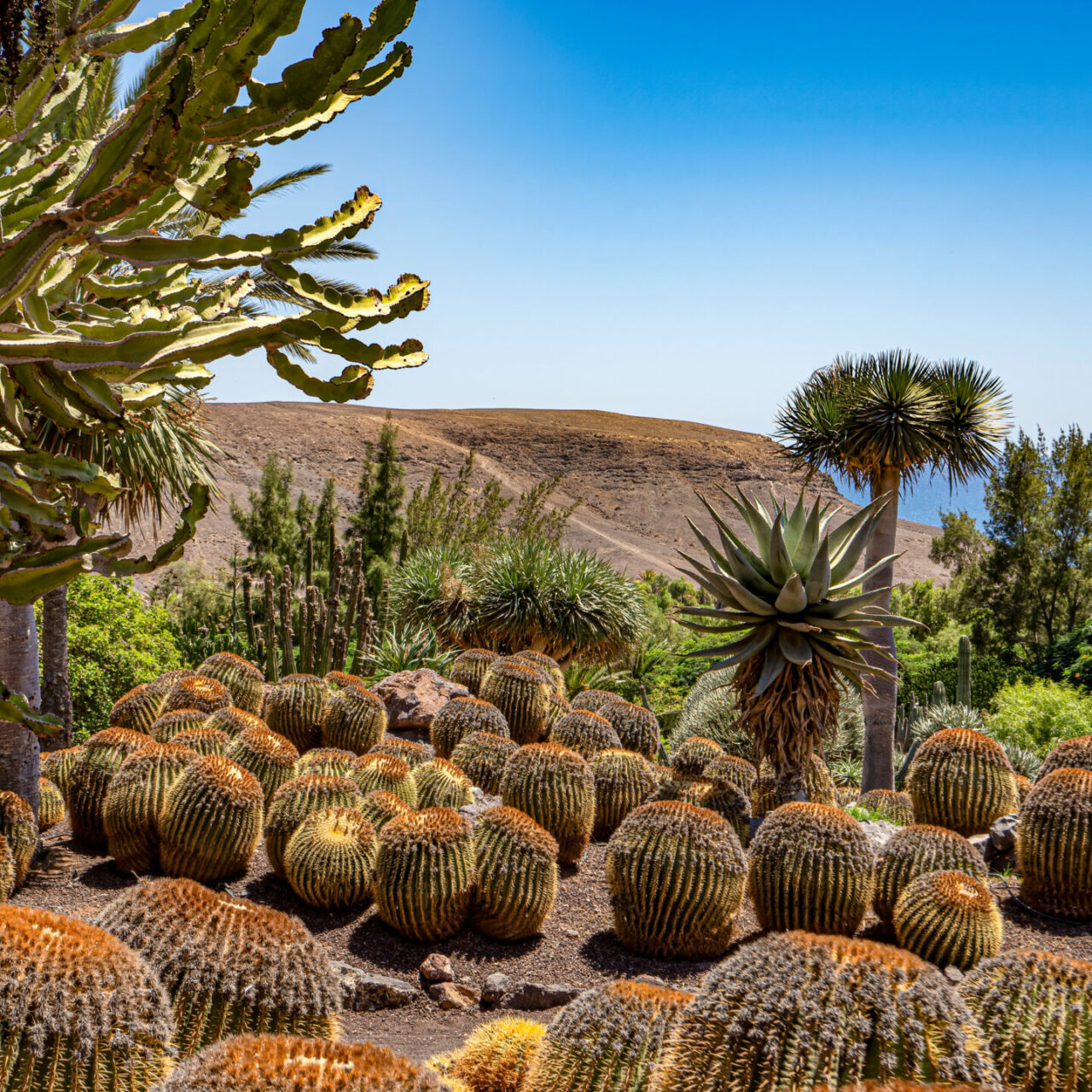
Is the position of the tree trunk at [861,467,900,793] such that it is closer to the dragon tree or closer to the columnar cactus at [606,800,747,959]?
the columnar cactus at [606,800,747,959]

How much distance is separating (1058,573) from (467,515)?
2412 centimetres

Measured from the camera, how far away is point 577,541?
60.6 metres

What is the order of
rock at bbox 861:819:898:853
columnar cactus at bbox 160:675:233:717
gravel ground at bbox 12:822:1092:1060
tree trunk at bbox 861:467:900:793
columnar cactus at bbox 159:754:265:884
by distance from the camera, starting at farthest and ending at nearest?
tree trunk at bbox 861:467:900:793, columnar cactus at bbox 160:675:233:717, rock at bbox 861:819:898:853, columnar cactus at bbox 159:754:265:884, gravel ground at bbox 12:822:1092:1060

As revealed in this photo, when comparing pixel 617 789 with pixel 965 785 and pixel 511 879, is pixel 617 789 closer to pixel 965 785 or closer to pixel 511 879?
pixel 511 879

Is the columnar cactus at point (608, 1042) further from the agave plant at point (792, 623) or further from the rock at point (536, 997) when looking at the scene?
the agave plant at point (792, 623)

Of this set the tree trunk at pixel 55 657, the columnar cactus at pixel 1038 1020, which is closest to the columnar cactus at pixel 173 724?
the tree trunk at pixel 55 657

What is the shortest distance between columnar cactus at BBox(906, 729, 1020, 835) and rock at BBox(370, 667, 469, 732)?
4.95 m

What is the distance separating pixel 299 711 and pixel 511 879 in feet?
12.3


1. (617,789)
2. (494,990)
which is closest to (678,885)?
(494,990)

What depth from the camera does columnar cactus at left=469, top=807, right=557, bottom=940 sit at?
6461mm

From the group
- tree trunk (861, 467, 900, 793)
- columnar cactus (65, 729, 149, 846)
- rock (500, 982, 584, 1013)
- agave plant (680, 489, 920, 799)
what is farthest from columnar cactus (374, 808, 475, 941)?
tree trunk (861, 467, 900, 793)

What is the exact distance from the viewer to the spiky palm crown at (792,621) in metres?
7.55

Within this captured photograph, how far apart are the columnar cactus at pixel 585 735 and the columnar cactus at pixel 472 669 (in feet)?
8.82

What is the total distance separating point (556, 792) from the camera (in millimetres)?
7613
